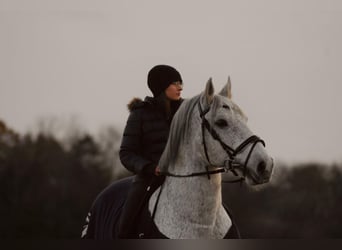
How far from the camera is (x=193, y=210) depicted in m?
7.64

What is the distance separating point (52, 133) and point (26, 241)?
46430 mm

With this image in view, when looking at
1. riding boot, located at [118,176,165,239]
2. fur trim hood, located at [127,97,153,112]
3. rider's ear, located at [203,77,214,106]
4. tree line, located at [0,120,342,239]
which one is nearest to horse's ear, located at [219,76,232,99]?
rider's ear, located at [203,77,214,106]

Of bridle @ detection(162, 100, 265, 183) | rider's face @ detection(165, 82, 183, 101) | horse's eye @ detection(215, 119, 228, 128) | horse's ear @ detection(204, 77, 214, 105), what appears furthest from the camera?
rider's face @ detection(165, 82, 183, 101)

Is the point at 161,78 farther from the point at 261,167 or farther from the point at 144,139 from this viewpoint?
the point at 261,167

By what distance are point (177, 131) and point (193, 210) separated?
0.77 metres

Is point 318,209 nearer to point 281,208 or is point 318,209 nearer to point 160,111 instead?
point 281,208

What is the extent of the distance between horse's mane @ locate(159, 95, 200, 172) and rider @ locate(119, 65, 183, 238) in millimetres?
180

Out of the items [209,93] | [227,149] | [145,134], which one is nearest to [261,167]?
[227,149]

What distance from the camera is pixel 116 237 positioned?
8500mm

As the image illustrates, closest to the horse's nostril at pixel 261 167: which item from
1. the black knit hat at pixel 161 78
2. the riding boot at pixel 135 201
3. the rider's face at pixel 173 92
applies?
the riding boot at pixel 135 201

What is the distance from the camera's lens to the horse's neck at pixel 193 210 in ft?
25.0

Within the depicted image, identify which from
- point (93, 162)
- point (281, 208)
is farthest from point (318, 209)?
point (93, 162)

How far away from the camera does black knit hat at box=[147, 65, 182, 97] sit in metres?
8.34

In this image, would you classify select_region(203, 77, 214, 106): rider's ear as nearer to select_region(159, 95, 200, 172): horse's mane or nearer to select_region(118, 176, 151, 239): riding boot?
select_region(159, 95, 200, 172): horse's mane
